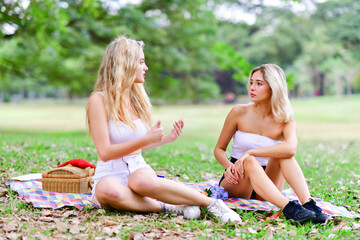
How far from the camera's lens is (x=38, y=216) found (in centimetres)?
370

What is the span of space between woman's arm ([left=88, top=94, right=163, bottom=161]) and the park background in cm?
58

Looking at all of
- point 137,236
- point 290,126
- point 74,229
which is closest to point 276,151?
point 290,126

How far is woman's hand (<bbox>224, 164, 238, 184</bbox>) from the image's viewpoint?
3919mm

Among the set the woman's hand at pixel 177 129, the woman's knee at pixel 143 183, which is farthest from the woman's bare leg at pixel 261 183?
the woman's knee at pixel 143 183

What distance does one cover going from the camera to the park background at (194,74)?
12.8 feet

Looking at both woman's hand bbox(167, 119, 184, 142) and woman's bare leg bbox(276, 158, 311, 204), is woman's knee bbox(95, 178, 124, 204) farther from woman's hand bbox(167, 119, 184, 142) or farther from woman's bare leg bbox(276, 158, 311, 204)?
woman's bare leg bbox(276, 158, 311, 204)

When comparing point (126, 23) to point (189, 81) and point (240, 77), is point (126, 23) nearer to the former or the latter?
point (240, 77)

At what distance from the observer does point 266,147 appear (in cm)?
390

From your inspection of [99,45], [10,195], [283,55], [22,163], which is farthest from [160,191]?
[283,55]

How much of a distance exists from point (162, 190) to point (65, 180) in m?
1.35

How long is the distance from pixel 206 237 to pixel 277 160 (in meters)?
1.15

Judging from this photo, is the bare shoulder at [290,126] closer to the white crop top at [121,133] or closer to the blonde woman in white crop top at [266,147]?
the blonde woman in white crop top at [266,147]

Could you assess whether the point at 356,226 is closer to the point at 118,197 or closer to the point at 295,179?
the point at 295,179

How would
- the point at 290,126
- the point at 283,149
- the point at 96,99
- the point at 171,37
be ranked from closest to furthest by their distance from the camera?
the point at 96,99
the point at 283,149
the point at 290,126
the point at 171,37
